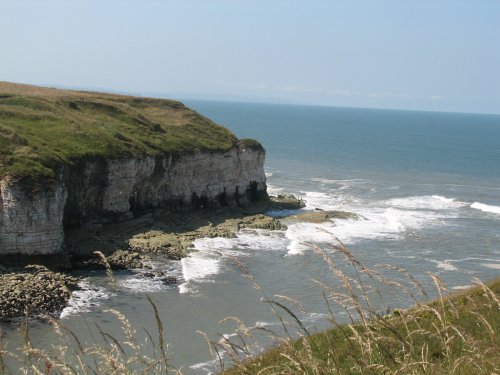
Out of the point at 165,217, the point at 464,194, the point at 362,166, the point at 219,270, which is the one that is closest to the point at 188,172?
the point at 165,217

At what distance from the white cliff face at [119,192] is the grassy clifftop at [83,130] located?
125cm

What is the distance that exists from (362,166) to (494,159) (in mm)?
43955

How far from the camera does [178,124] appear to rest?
73.2 m

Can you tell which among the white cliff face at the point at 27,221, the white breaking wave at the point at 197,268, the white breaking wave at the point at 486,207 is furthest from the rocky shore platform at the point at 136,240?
the white breaking wave at the point at 486,207

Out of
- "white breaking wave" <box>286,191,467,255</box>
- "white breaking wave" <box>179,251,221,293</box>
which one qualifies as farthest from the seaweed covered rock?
"white breaking wave" <box>286,191,467,255</box>

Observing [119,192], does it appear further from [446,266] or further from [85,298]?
[446,266]

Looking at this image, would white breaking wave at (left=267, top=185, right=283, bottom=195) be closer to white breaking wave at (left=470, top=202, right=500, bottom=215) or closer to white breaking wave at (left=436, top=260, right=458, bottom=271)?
white breaking wave at (left=470, top=202, right=500, bottom=215)

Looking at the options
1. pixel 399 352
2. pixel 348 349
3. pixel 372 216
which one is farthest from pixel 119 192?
pixel 399 352

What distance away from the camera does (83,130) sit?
55062 millimetres

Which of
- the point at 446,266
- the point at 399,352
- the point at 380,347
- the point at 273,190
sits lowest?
the point at 273,190

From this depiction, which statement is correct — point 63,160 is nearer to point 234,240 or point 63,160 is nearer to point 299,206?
point 234,240

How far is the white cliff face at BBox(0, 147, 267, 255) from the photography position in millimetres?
38844

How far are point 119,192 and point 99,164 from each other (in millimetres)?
3084

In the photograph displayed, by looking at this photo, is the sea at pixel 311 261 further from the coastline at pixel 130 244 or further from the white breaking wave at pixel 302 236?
the coastline at pixel 130 244
